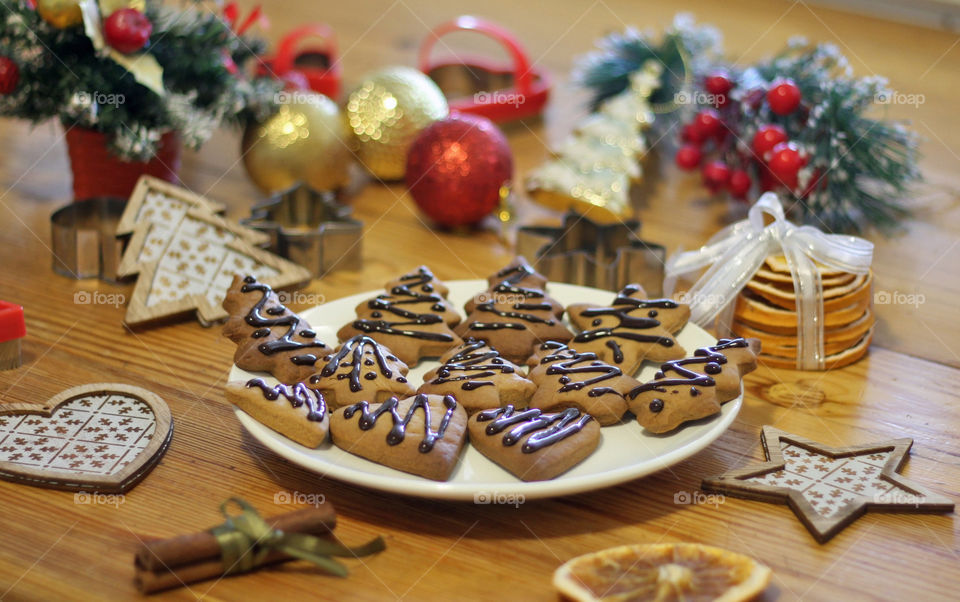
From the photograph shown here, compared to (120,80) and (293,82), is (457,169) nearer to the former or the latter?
(293,82)

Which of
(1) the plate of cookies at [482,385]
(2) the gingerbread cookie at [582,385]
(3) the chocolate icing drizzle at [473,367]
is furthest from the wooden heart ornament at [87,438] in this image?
(2) the gingerbread cookie at [582,385]

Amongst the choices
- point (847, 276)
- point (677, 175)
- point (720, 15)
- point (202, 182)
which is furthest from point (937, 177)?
point (202, 182)

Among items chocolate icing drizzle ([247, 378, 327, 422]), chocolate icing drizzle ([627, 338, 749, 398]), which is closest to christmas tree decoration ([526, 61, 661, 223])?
chocolate icing drizzle ([627, 338, 749, 398])

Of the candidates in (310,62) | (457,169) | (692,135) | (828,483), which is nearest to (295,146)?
(457,169)

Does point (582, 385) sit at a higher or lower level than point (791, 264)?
lower

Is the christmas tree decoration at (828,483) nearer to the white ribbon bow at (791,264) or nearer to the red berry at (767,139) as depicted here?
the white ribbon bow at (791,264)
